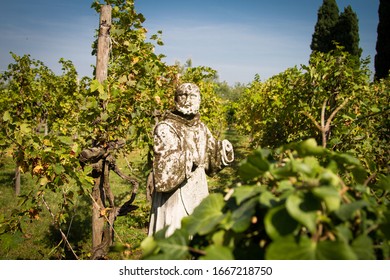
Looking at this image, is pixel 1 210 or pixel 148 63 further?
pixel 1 210

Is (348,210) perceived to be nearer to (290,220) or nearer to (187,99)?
(290,220)

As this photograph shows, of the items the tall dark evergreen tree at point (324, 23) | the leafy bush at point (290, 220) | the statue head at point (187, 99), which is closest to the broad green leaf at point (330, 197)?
the leafy bush at point (290, 220)

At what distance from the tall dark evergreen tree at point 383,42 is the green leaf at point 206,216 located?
24158 mm

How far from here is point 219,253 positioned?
2.28 ft

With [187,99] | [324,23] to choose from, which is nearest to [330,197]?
[187,99]

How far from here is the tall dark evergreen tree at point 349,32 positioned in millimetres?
29344

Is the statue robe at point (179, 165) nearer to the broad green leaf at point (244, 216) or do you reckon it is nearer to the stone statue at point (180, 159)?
the stone statue at point (180, 159)

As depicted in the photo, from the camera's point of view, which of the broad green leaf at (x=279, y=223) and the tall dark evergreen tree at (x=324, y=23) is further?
the tall dark evergreen tree at (x=324, y=23)

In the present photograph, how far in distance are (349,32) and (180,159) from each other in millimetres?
34999

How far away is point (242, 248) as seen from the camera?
0.74m

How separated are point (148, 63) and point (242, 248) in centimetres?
343

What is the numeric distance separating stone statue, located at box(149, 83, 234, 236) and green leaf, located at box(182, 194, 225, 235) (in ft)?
4.06
